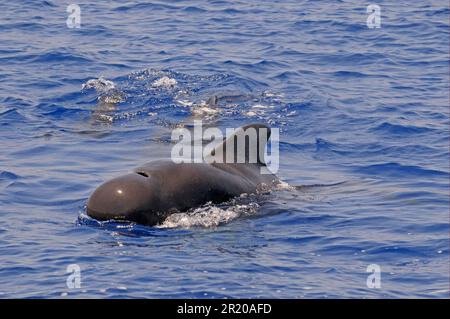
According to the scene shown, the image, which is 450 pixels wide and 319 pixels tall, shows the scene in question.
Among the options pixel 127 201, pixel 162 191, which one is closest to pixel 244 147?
pixel 162 191

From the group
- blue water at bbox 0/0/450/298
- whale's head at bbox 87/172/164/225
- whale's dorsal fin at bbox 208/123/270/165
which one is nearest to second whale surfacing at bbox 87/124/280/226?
whale's head at bbox 87/172/164/225

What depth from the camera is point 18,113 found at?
21594mm

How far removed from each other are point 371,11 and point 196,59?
26.9 feet

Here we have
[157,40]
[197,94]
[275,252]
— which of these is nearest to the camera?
[275,252]

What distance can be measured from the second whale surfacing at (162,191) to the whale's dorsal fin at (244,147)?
38cm

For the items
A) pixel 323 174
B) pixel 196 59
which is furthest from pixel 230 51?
pixel 323 174

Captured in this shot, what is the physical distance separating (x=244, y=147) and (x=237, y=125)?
14.3 ft

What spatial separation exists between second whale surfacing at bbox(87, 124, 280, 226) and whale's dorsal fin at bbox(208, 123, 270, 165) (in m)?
0.38

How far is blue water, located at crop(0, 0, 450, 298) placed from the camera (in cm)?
1249

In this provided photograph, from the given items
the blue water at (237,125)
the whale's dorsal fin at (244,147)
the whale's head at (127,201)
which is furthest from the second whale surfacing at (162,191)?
the whale's dorsal fin at (244,147)

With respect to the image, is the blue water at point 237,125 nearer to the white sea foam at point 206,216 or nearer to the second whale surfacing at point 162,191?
the white sea foam at point 206,216

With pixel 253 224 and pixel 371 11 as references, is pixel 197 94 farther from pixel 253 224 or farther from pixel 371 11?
pixel 371 11

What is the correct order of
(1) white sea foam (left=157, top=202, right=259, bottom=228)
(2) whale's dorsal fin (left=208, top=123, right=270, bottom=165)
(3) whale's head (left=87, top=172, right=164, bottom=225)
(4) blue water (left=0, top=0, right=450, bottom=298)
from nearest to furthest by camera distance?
→ (4) blue water (left=0, top=0, right=450, bottom=298)
(3) whale's head (left=87, top=172, right=164, bottom=225)
(1) white sea foam (left=157, top=202, right=259, bottom=228)
(2) whale's dorsal fin (left=208, top=123, right=270, bottom=165)

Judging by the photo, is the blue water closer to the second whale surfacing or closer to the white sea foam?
the white sea foam
